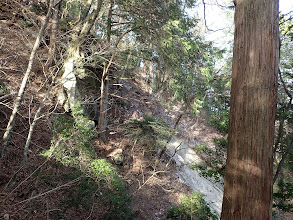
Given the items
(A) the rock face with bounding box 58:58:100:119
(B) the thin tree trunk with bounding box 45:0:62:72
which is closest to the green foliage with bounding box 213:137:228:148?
(A) the rock face with bounding box 58:58:100:119

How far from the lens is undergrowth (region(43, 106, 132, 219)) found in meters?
4.32

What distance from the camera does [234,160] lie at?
1.71 metres

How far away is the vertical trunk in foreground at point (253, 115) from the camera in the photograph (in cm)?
159

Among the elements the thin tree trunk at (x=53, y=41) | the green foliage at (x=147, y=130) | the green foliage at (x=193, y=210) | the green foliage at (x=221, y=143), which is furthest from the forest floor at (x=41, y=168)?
the green foliage at (x=221, y=143)

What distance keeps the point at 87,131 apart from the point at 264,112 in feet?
14.6

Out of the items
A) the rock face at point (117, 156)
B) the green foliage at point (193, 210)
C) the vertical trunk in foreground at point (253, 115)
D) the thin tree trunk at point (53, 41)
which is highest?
the thin tree trunk at point (53, 41)

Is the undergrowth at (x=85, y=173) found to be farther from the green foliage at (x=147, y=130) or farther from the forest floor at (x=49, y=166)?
the green foliage at (x=147, y=130)

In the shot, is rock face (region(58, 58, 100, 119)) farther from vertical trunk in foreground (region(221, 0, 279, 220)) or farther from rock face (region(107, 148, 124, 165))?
vertical trunk in foreground (region(221, 0, 279, 220))

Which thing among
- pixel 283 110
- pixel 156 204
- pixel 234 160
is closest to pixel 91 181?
pixel 234 160

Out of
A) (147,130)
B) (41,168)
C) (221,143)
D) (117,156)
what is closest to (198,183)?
(147,130)

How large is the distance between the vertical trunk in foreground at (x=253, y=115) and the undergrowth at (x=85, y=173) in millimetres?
3302

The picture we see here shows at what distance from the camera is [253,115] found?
1665mm

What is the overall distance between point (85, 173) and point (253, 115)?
3.94 meters

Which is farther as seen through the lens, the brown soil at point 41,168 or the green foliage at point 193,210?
the green foliage at point 193,210
